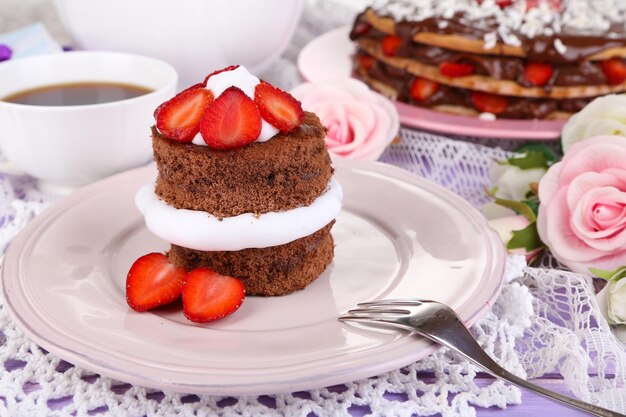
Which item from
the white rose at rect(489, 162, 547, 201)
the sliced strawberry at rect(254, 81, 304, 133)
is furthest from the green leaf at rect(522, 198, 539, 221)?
the sliced strawberry at rect(254, 81, 304, 133)

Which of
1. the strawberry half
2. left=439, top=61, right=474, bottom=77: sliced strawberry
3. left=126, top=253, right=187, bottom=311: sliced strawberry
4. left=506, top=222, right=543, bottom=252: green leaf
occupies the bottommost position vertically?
left=506, top=222, right=543, bottom=252: green leaf

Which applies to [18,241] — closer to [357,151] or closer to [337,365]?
[337,365]

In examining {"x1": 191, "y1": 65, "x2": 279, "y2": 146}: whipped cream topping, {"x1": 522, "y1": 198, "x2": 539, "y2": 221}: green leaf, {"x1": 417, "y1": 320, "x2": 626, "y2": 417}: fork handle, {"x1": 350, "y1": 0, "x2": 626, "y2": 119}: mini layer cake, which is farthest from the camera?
{"x1": 350, "y1": 0, "x2": 626, "y2": 119}: mini layer cake

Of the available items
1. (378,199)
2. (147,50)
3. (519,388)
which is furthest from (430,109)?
(519,388)

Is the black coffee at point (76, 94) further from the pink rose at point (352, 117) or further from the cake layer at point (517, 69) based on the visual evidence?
the cake layer at point (517, 69)

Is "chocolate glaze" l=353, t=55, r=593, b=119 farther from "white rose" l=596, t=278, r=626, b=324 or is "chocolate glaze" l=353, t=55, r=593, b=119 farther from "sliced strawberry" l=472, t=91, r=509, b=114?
"white rose" l=596, t=278, r=626, b=324

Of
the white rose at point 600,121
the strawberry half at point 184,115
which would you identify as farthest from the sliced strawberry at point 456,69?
the strawberry half at point 184,115
